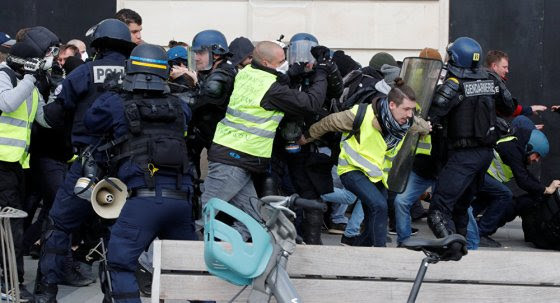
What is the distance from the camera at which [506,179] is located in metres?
10.9

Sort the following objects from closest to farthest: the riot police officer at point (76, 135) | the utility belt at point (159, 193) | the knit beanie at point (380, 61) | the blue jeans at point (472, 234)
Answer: the utility belt at point (159, 193) < the riot police officer at point (76, 135) < the blue jeans at point (472, 234) < the knit beanie at point (380, 61)

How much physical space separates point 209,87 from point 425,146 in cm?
201

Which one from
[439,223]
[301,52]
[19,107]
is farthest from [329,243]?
[19,107]

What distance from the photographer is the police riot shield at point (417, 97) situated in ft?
29.7

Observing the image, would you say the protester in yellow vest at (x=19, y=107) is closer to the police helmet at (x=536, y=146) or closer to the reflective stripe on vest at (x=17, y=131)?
the reflective stripe on vest at (x=17, y=131)

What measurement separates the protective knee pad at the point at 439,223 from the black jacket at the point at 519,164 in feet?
5.30

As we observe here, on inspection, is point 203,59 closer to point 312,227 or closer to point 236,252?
point 312,227

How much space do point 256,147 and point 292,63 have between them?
0.80 meters

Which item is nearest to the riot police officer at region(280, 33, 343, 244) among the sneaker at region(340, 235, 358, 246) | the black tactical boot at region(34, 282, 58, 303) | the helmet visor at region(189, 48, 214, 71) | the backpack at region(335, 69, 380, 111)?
the backpack at region(335, 69, 380, 111)

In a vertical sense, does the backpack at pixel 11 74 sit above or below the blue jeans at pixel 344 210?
above

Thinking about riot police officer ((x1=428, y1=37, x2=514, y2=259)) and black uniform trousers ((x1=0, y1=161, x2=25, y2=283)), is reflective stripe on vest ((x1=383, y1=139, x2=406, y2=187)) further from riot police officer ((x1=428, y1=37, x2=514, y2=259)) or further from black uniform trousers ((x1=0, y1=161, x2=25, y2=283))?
black uniform trousers ((x1=0, y1=161, x2=25, y2=283))

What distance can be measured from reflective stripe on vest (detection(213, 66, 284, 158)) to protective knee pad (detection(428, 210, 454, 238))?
5.66ft

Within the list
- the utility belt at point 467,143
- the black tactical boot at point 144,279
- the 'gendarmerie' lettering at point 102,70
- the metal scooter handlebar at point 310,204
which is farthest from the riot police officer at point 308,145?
the metal scooter handlebar at point 310,204

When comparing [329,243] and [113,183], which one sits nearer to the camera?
[113,183]
